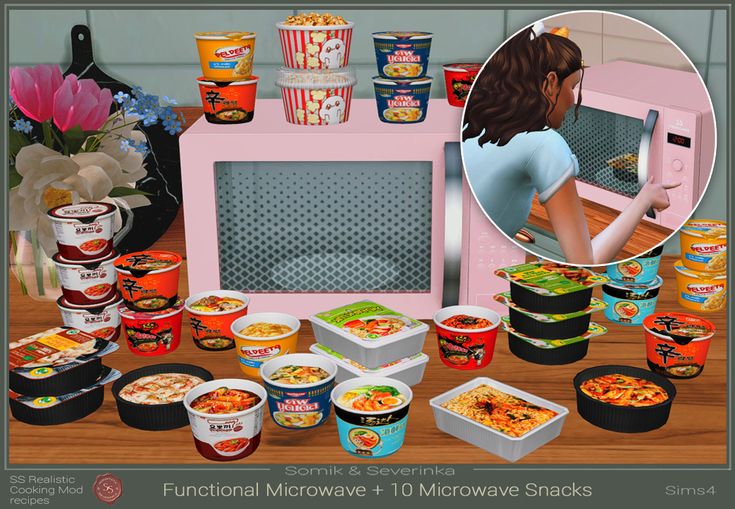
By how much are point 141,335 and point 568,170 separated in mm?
834

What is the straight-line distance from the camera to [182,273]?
6.31ft

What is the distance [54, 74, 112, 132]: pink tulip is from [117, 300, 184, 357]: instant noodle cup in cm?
35

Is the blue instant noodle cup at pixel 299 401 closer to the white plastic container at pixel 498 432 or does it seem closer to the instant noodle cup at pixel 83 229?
the white plastic container at pixel 498 432

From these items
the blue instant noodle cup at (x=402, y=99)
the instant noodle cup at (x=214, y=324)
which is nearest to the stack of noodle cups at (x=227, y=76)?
the blue instant noodle cup at (x=402, y=99)

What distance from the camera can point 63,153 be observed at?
158cm

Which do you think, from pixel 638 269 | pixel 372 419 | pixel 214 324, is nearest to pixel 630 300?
pixel 638 269

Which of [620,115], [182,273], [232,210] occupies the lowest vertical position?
[182,273]

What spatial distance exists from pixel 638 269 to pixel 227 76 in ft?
2.86

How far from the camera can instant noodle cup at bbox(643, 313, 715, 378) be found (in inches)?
54.9

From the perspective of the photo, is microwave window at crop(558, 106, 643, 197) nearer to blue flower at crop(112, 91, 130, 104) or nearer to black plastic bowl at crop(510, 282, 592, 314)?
black plastic bowl at crop(510, 282, 592, 314)

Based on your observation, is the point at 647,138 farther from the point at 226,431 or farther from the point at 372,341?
the point at 226,431

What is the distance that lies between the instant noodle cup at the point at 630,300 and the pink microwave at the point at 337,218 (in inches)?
8.0

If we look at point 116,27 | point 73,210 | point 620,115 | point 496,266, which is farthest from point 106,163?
point 620,115

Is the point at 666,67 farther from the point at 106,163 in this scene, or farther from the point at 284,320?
the point at 106,163
